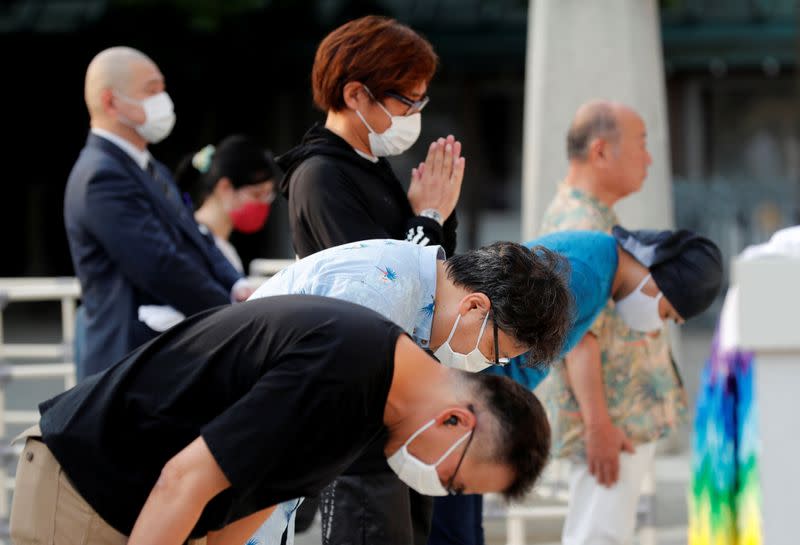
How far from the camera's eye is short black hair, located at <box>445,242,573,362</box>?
2.60m

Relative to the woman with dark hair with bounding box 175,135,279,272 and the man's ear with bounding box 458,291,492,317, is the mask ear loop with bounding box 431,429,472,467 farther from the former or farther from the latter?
the woman with dark hair with bounding box 175,135,279,272

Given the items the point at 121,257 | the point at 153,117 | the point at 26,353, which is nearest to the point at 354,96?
the point at 121,257

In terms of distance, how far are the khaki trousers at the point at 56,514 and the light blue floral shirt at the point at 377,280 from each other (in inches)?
20.5

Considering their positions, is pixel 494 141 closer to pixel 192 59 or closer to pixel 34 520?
pixel 192 59

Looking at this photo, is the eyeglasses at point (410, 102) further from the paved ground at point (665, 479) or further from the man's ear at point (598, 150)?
the paved ground at point (665, 479)

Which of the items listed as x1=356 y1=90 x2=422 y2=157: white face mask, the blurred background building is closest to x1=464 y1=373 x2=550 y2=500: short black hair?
x1=356 y1=90 x2=422 y2=157: white face mask

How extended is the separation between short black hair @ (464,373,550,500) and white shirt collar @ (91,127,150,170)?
2643mm

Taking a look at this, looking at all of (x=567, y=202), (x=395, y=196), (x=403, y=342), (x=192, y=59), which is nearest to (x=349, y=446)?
(x=403, y=342)

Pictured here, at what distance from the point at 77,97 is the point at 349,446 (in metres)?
15.3

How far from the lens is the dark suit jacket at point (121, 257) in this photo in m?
4.45

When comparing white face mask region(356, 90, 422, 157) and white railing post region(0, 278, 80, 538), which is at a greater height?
white face mask region(356, 90, 422, 157)

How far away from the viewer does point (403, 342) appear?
89.6 inches

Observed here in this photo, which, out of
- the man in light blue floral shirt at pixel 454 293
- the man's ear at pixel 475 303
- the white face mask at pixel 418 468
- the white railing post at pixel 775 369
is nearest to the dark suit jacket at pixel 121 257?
the man in light blue floral shirt at pixel 454 293

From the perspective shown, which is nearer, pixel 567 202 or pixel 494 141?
pixel 567 202
